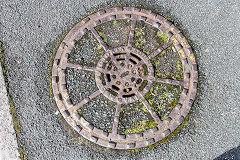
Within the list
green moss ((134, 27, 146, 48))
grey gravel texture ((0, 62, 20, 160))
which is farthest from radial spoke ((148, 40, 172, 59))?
grey gravel texture ((0, 62, 20, 160))

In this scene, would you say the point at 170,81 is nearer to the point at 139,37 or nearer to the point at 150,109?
the point at 150,109

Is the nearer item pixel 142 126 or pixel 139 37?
pixel 142 126

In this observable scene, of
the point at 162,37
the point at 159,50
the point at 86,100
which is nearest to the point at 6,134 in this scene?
the point at 86,100

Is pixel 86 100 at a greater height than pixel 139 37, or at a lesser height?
lesser

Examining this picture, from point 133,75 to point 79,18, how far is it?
3.11 feet

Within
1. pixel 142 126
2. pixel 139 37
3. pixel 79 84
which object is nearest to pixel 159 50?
pixel 139 37

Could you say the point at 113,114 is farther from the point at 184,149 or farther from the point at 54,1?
the point at 54,1

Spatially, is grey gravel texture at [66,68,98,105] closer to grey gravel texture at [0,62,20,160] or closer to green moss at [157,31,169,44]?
grey gravel texture at [0,62,20,160]

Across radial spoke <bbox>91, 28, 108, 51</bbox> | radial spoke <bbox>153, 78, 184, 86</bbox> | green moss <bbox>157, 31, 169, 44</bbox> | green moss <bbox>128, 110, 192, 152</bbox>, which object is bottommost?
green moss <bbox>128, 110, 192, 152</bbox>

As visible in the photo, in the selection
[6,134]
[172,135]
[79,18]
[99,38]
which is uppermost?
[79,18]

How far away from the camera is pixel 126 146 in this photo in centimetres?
249

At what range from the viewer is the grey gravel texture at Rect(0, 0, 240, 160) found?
2.52 metres

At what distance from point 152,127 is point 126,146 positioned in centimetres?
36

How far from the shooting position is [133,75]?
102 inches
